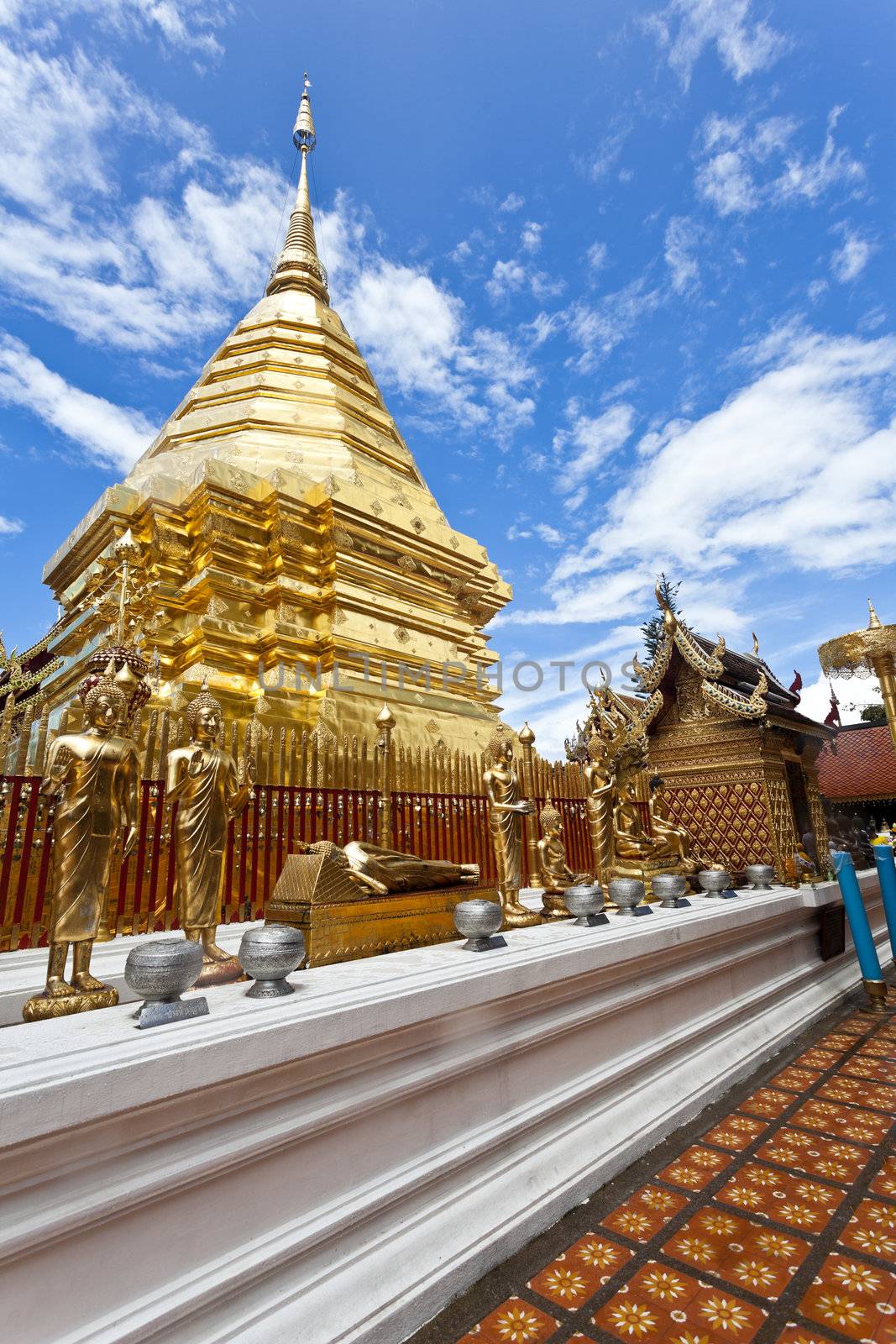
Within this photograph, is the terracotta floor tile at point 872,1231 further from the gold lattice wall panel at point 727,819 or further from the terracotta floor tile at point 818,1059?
the gold lattice wall panel at point 727,819

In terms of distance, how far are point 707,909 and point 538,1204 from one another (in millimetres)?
2265

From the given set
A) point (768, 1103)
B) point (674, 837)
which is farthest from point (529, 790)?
point (768, 1103)

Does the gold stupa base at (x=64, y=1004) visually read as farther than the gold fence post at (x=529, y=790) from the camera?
No

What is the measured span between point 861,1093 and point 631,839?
83.3 inches

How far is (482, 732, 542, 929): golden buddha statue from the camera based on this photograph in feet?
12.4

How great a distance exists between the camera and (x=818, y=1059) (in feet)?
11.7

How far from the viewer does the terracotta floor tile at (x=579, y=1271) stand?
1.79 meters

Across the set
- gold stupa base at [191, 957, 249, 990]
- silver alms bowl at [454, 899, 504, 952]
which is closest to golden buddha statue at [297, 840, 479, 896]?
silver alms bowl at [454, 899, 504, 952]

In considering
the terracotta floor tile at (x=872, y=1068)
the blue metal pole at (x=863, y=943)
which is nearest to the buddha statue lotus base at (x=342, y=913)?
the terracotta floor tile at (x=872, y=1068)

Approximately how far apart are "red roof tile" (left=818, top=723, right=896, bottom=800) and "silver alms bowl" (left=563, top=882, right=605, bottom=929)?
881 cm

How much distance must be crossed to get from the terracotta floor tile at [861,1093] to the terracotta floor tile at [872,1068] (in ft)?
0.21

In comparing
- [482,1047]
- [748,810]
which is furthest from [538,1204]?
[748,810]

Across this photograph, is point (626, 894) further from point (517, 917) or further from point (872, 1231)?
point (872, 1231)

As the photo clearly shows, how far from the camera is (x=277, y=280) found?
1405 cm
